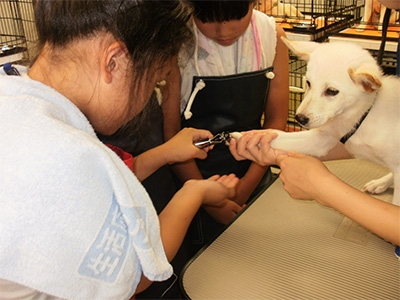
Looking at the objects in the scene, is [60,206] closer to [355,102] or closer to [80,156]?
[80,156]

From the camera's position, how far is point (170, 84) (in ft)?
3.75

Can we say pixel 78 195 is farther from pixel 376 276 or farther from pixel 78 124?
pixel 376 276

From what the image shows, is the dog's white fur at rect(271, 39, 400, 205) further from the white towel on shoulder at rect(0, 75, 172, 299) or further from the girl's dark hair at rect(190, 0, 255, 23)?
the white towel on shoulder at rect(0, 75, 172, 299)

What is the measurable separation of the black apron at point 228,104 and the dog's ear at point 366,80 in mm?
399

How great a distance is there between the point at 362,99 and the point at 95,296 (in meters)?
0.70

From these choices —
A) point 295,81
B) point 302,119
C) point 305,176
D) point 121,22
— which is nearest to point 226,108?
point 302,119

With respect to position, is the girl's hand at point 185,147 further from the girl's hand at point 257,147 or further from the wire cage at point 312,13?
the wire cage at point 312,13

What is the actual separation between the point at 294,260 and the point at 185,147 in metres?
0.41

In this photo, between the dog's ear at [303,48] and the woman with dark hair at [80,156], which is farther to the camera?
the dog's ear at [303,48]

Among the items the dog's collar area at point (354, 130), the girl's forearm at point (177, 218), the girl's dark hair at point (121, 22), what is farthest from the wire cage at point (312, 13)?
the girl's dark hair at point (121, 22)

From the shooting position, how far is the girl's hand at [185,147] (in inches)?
40.8

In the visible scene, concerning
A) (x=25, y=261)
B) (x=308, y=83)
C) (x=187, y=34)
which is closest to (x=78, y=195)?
(x=25, y=261)

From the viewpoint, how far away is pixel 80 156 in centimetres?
51

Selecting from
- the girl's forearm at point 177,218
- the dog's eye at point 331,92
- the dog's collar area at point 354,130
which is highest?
the dog's eye at point 331,92
